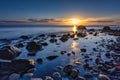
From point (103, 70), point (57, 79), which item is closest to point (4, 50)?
point (57, 79)

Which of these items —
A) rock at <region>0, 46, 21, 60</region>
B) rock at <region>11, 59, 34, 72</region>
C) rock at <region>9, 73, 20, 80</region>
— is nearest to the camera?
rock at <region>9, 73, 20, 80</region>

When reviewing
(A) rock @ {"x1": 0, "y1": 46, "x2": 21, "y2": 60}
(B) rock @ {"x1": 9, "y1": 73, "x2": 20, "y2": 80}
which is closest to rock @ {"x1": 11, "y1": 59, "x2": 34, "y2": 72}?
(B) rock @ {"x1": 9, "y1": 73, "x2": 20, "y2": 80}

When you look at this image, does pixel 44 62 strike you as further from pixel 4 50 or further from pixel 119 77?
pixel 119 77

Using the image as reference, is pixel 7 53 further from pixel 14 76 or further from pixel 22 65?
pixel 14 76

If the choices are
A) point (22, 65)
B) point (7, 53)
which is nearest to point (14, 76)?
→ point (22, 65)

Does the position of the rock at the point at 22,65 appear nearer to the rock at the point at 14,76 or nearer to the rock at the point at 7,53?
the rock at the point at 14,76

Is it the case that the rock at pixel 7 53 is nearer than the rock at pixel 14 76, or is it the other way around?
the rock at pixel 14 76

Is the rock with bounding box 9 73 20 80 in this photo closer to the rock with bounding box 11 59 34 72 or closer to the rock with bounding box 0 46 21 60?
the rock with bounding box 11 59 34 72

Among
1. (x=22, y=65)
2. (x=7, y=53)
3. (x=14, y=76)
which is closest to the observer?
(x=14, y=76)

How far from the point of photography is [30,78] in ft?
44.8

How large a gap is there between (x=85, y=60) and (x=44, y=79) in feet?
22.5

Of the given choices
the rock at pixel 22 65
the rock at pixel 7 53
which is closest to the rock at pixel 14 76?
the rock at pixel 22 65

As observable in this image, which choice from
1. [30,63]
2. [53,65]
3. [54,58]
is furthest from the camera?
[54,58]

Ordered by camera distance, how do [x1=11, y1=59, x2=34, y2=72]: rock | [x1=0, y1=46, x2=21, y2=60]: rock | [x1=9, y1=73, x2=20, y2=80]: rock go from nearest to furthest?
[x1=9, y1=73, x2=20, y2=80]: rock < [x1=11, y1=59, x2=34, y2=72]: rock < [x1=0, y1=46, x2=21, y2=60]: rock
